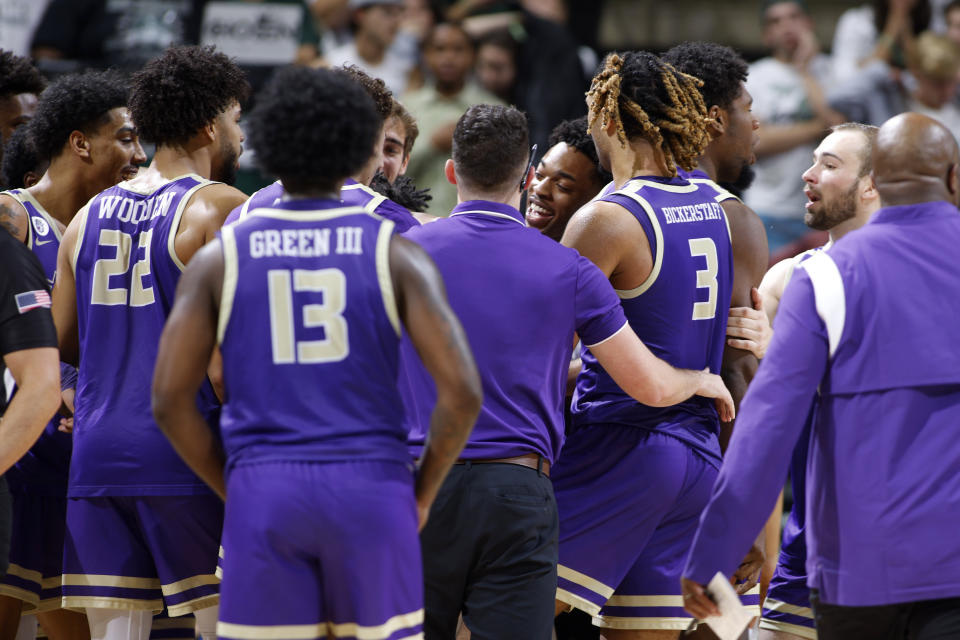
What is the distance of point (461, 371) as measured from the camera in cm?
290

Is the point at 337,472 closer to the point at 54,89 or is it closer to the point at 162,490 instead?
the point at 162,490

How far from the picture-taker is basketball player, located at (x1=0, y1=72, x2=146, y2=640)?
15.0 feet

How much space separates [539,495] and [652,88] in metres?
1.51

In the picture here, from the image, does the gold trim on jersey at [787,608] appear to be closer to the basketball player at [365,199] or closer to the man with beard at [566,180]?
the man with beard at [566,180]

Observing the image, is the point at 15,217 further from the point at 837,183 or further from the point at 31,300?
the point at 837,183

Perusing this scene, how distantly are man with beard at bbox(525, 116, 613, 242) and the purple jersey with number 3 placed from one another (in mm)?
1014

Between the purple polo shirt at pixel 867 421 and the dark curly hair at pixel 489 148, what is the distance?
1071 millimetres

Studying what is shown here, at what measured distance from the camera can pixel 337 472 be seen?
109 inches

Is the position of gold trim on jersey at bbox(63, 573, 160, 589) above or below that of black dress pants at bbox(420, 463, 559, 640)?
below

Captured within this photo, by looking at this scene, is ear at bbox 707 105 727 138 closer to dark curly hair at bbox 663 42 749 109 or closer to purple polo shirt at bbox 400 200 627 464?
dark curly hair at bbox 663 42 749 109

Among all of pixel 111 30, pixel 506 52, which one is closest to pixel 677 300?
pixel 506 52

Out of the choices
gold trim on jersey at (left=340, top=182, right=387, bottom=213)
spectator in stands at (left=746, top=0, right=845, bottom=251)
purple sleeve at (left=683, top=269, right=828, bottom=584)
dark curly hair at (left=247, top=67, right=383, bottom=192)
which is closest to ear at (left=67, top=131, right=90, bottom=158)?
gold trim on jersey at (left=340, top=182, right=387, bottom=213)

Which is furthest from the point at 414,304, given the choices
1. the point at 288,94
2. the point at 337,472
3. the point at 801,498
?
the point at 801,498

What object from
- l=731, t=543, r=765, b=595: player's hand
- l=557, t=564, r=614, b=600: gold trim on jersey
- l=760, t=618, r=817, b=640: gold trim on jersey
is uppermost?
l=731, t=543, r=765, b=595: player's hand
